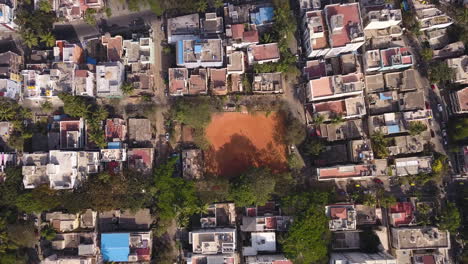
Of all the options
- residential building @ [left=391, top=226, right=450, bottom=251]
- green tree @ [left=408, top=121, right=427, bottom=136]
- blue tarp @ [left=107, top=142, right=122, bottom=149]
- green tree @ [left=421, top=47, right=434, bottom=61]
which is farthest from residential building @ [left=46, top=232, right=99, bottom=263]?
green tree @ [left=421, top=47, right=434, bottom=61]

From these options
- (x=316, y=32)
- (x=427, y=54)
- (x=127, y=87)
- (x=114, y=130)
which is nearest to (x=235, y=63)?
(x=316, y=32)

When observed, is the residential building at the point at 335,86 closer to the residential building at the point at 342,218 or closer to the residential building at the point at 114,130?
the residential building at the point at 342,218

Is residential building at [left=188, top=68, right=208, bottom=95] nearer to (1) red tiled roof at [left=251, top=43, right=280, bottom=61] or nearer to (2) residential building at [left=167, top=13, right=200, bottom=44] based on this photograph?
(2) residential building at [left=167, top=13, right=200, bottom=44]

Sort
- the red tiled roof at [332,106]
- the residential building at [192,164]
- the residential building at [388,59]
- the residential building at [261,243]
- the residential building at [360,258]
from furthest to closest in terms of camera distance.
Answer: the red tiled roof at [332,106] → the residential building at [192,164] → the residential building at [388,59] → the residential building at [261,243] → the residential building at [360,258]

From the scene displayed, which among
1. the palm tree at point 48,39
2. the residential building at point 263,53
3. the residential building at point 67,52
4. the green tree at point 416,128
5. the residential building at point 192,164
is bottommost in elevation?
the residential building at point 192,164

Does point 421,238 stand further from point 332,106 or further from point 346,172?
point 332,106

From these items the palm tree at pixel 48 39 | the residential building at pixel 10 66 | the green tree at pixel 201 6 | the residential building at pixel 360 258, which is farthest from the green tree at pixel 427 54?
the residential building at pixel 10 66
